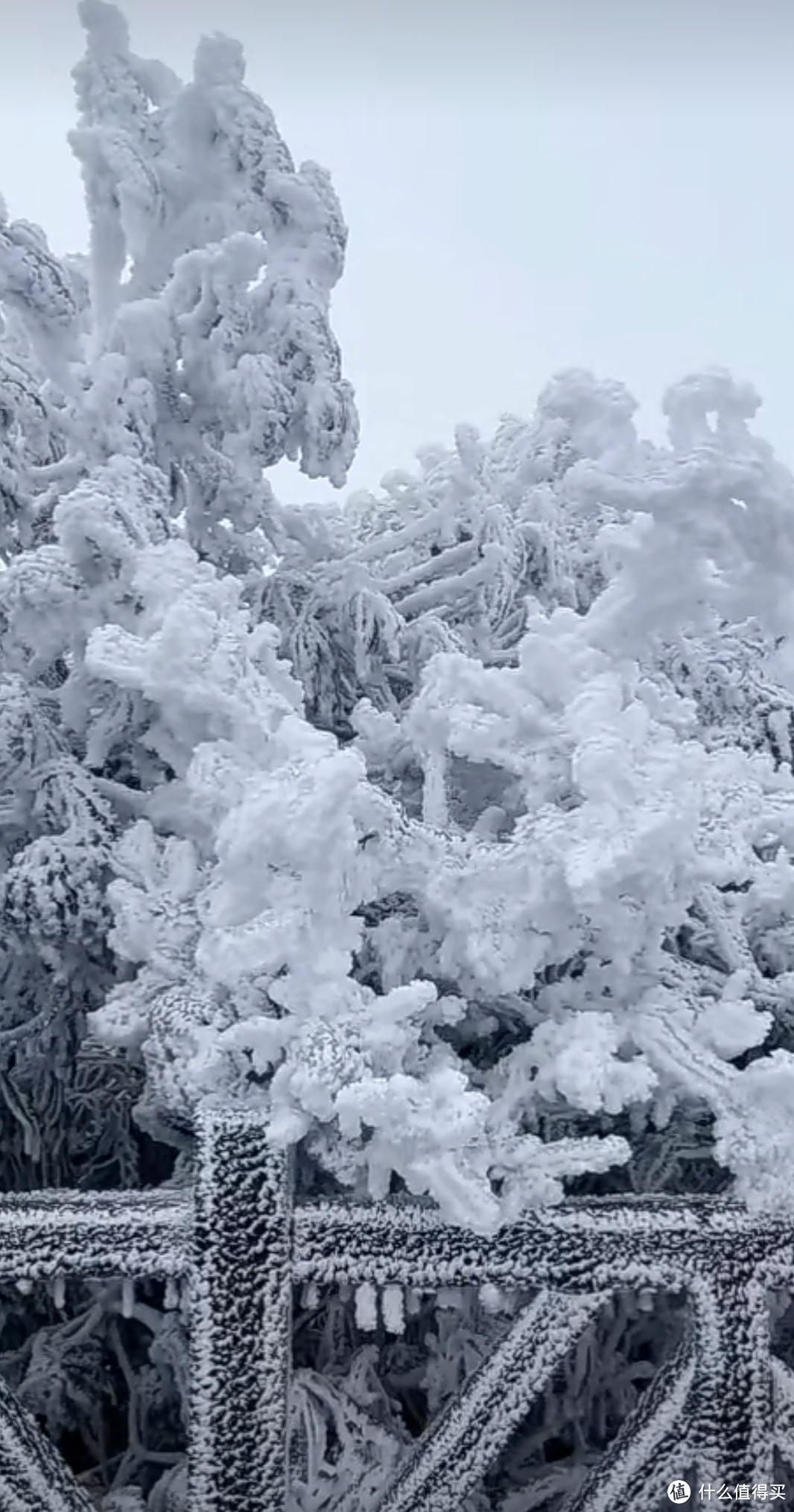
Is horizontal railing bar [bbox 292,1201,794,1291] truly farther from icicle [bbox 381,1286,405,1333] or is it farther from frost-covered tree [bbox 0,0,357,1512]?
frost-covered tree [bbox 0,0,357,1512]

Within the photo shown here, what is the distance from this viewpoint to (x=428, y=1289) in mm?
1369

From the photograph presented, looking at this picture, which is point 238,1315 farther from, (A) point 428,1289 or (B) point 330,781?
(B) point 330,781

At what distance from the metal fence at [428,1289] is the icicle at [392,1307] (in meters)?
0.04

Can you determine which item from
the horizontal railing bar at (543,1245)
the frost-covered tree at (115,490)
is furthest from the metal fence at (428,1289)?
the frost-covered tree at (115,490)

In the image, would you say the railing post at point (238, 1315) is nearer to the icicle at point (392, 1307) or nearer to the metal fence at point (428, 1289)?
the metal fence at point (428, 1289)

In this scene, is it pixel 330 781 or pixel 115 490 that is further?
pixel 115 490

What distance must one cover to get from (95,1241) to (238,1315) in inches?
7.2

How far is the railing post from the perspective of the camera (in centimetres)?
135

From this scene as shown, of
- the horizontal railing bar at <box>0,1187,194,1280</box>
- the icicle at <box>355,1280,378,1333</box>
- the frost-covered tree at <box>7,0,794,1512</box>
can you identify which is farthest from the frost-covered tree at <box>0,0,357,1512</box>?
the icicle at <box>355,1280,378,1333</box>

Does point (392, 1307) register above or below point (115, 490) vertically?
below

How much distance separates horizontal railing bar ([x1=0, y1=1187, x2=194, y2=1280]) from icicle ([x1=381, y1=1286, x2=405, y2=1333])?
9.1 inches

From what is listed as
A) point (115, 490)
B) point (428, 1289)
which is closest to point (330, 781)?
point (428, 1289)

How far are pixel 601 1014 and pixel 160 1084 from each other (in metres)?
0.53

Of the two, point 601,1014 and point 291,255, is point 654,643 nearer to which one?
point 601,1014
